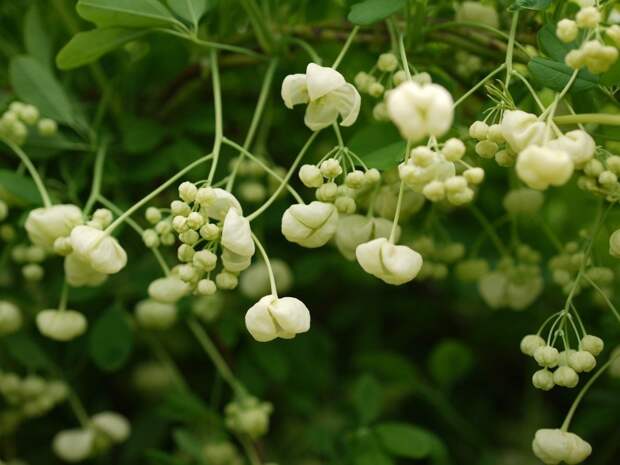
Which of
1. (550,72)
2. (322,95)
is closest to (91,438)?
(322,95)

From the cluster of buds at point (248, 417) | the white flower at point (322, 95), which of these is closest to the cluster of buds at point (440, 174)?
the white flower at point (322, 95)

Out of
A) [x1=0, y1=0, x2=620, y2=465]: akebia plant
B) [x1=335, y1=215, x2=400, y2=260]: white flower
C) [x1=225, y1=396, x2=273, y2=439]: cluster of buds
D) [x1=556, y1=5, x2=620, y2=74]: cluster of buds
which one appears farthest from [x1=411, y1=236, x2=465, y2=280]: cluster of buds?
[x1=556, y1=5, x2=620, y2=74]: cluster of buds

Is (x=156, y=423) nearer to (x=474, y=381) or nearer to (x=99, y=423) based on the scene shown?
(x=99, y=423)

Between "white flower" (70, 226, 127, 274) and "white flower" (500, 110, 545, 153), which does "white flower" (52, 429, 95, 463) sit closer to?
"white flower" (70, 226, 127, 274)

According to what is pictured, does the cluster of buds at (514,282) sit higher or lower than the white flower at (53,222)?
higher

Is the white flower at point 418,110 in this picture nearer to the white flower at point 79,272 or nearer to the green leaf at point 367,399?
the white flower at point 79,272

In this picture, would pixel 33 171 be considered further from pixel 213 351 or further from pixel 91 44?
pixel 213 351
